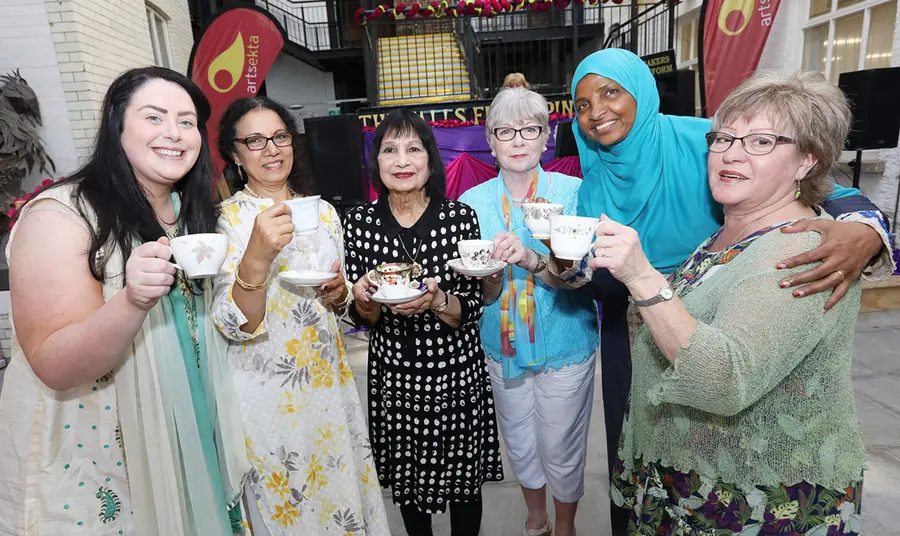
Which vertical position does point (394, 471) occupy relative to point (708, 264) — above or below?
below

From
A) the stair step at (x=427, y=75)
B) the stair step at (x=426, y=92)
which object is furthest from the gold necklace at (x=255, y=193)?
the stair step at (x=427, y=75)

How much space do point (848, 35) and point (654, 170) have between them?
23.2 feet

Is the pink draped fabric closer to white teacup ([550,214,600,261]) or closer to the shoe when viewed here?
the shoe

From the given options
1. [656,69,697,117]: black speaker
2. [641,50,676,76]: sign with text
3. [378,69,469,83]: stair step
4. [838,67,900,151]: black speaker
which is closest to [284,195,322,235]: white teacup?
[656,69,697,117]: black speaker

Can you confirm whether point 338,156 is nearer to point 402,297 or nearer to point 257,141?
point 257,141

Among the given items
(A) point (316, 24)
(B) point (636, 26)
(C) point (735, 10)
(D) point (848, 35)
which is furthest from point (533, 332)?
(A) point (316, 24)

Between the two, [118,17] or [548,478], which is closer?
[548,478]

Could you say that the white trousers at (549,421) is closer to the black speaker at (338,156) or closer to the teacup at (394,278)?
the teacup at (394,278)

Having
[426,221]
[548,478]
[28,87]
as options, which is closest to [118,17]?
[28,87]

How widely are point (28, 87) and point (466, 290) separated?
493 centimetres

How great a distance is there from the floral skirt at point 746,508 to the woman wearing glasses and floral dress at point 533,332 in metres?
0.69

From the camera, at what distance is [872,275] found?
120 centimetres

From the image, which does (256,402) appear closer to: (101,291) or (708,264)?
(101,291)

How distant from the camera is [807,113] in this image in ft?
3.66
